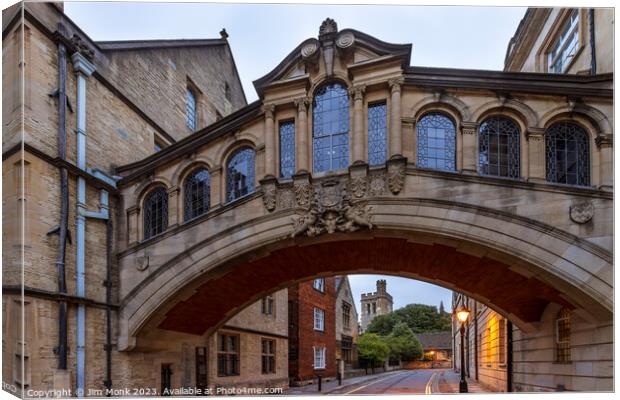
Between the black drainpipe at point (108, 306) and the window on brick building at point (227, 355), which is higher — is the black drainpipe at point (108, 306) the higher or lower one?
the higher one

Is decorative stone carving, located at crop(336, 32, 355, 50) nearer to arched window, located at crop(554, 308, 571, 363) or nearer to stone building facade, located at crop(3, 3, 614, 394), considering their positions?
stone building facade, located at crop(3, 3, 614, 394)

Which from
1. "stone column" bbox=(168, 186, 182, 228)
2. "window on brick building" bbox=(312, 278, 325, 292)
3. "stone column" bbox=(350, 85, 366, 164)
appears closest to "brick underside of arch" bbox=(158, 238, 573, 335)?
"stone column" bbox=(168, 186, 182, 228)

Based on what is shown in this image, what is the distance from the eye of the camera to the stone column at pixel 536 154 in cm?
916

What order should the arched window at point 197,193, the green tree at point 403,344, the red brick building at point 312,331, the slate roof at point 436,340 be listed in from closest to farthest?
the arched window at point 197,193, the red brick building at point 312,331, the green tree at point 403,344, the slate roof at point 436,340

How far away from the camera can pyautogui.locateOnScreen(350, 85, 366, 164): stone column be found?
9945 millimetres

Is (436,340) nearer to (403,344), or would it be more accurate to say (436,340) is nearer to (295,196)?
(403,344)

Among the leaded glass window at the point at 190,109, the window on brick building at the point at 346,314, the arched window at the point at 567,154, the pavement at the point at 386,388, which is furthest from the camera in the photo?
the window on brick building at the point at 346,314

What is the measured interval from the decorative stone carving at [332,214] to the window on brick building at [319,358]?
18.4 m

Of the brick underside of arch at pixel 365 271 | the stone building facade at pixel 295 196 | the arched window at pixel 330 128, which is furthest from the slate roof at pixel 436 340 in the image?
the arched window at pixel 330 128

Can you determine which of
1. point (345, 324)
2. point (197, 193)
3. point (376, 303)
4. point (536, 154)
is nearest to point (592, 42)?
point (536, 154)

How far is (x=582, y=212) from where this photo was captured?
28.4 ft

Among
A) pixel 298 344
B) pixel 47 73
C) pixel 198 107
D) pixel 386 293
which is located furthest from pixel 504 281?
pixel 386 293

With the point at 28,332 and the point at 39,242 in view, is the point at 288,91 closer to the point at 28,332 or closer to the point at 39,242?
the point at 39,242

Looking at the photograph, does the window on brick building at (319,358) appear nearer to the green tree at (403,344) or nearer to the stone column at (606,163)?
the stone column at (606,163)
